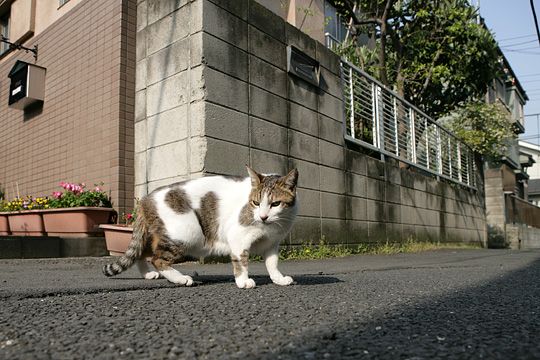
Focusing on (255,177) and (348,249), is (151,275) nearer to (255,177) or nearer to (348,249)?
(255,177)

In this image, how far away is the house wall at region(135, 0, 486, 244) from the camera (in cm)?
428

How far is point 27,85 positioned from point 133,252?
562 centimetres

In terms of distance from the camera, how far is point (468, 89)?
10.9 metres

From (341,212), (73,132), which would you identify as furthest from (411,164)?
(73,132)

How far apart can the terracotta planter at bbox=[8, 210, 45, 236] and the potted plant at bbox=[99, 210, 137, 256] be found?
4.44ft

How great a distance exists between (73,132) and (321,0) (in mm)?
6147

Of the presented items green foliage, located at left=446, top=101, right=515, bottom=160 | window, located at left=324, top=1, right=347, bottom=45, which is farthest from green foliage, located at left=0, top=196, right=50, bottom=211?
green foliage, located at left=446, top=101, right=515, bottom=160

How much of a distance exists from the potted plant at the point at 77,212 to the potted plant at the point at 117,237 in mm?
459

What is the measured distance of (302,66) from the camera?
220 inches

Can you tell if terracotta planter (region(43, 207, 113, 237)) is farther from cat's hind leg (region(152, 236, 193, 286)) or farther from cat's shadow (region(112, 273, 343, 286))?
cat's hind leg (region(152, 236, 193, 286))

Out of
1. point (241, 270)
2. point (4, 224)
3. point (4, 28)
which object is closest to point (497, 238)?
point (4, 224)

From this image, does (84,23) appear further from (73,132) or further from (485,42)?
(485,42)

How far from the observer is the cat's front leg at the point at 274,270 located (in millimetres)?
2643

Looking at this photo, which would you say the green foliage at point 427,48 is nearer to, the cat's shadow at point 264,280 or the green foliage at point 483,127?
the green foliage at point 483,127
